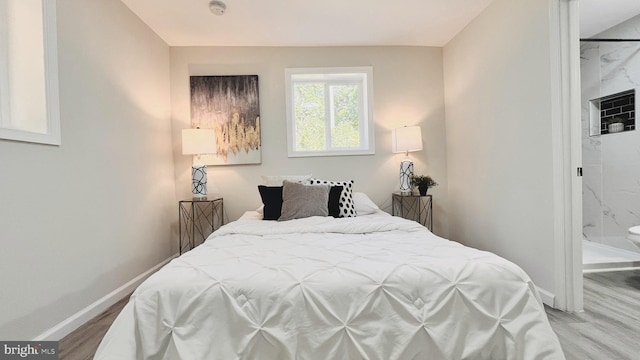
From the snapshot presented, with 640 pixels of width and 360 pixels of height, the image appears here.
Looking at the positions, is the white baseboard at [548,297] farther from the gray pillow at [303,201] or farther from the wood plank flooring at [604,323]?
the gray pillow at [303,201]

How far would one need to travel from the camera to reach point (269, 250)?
5.14ft

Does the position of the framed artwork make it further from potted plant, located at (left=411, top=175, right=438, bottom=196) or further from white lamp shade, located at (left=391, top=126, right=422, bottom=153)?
potted plant, located at (left=411, top=175, right=438, bottom=196)

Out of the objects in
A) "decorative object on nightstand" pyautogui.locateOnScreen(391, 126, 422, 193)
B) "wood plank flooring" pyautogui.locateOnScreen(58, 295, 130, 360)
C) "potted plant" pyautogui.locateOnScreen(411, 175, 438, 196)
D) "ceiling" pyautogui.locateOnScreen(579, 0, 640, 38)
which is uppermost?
"ceiling" pyautogui.locateOnScreen(579, 0, 640, 38)

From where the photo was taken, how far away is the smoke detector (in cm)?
242

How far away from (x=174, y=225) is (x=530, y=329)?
3327 mm

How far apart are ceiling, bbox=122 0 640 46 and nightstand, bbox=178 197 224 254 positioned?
1.86 m

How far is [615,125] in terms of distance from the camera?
321 centimetres

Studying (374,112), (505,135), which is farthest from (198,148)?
(505,135)

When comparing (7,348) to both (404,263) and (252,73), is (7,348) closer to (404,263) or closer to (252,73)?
(404,263)

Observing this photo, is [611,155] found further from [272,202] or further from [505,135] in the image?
[272,202]

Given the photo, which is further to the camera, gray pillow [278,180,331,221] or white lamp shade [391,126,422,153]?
white lamp shade [391,126,422,153]

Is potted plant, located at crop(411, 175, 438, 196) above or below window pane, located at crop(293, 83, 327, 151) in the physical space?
below

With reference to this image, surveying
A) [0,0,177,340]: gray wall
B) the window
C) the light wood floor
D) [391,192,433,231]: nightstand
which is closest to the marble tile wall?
the light wood floor

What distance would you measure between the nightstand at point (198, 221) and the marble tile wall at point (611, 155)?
4529 millimetres
